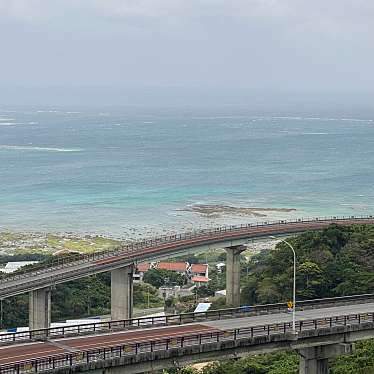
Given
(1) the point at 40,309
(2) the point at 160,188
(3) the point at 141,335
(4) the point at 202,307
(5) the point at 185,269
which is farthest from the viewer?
(2) the point at 160,188

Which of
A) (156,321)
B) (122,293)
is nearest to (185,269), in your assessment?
(122,293)

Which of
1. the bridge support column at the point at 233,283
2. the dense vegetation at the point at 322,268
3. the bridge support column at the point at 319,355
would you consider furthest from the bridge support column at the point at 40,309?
the bridge support column at the point at 319,355

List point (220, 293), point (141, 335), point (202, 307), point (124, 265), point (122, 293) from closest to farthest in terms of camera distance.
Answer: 1. point (141, 335)
2. point (122, 293)
3. point (124, 265)
4. point (202, 307)
5. point (220, 293)

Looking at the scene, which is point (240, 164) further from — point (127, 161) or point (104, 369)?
point (104, 369)

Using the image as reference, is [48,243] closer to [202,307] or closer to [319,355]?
[202,307]

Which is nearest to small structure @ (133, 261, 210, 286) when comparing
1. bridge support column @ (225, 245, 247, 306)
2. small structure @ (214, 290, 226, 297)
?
small structure @ (214, 290, 226, 297)

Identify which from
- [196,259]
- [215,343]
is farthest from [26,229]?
[215,343]

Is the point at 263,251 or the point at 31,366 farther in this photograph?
the point at 263,251
